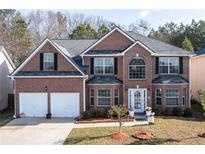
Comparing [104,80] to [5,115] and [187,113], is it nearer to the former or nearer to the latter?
[187,113]

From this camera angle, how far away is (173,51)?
29.0 meters

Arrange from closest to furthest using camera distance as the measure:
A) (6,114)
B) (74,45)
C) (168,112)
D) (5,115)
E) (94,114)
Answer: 1. (94,114)
2. (168,112)
3. (5,115)
4. (6,114)
5. (74,45)

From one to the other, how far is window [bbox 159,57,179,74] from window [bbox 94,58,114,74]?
4.06m

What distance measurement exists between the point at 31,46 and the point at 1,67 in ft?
57.1

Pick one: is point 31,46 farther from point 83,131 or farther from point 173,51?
point 83,131

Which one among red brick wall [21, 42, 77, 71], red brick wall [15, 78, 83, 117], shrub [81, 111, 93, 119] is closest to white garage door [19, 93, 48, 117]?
red brick wall [15, 78, 83, 117]

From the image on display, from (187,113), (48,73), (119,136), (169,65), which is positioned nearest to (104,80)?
(48,73)

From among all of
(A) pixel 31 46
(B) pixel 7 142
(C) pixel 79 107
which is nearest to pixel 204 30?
(A) pixel 31 46

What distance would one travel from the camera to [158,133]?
20.4 metres

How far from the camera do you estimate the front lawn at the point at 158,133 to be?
727 inches

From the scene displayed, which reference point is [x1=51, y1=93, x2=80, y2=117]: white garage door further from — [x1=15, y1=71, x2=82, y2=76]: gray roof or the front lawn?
the front lawn

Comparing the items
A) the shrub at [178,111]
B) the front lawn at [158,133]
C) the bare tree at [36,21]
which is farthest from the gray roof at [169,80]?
the bare tree at [36,21]

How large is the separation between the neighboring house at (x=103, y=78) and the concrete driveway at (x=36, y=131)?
1901 millimetres

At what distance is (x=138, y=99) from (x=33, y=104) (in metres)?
8.32
